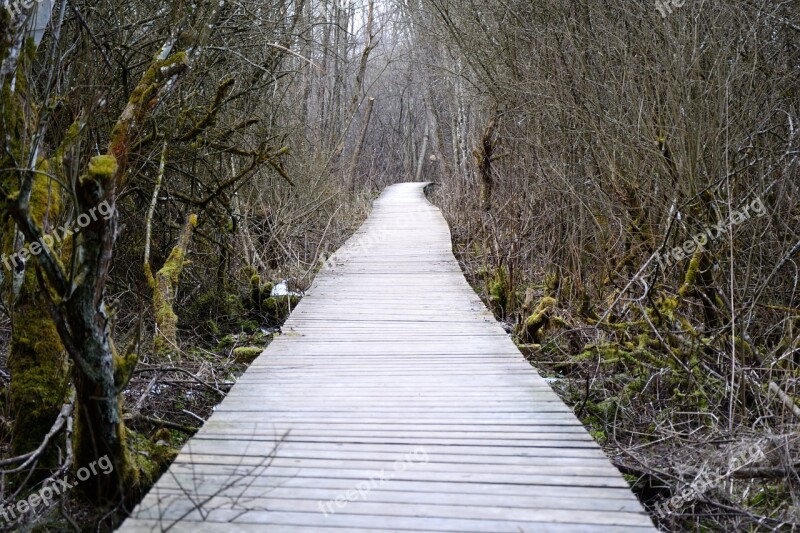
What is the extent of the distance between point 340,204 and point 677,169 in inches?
371

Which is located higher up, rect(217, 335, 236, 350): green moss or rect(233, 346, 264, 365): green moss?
rect(233, 346, 264, 365): green moss

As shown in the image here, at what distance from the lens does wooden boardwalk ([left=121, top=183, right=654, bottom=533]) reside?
2518mm

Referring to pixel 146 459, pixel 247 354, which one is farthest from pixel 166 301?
pixel 146 459

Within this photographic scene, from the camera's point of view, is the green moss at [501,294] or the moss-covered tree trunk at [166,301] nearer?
the moss-covered tree trunk at [166,301]

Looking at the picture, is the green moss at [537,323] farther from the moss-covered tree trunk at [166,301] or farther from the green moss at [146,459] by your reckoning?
the green moss at [146,459]

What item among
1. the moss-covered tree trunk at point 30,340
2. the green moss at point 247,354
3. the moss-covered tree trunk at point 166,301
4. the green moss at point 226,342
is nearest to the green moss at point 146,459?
the moss-covered tree trunk at point 30,340

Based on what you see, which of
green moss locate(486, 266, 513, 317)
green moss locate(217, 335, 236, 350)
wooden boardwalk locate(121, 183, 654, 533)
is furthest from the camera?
green moss locate(486, 266, 513, 317)

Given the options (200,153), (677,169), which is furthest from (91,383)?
(200,153)

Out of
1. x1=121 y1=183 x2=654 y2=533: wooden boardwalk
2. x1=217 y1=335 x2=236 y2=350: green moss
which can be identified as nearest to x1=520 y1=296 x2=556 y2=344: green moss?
x1=121 y1=183 x2=654 y2=533: wooden boardwalk

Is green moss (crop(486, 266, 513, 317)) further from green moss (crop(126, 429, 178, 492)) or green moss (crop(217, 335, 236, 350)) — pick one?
green moss (crop(126, 429, 178, 492))

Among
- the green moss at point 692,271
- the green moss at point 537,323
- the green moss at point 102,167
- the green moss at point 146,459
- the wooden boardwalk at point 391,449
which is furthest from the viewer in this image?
the green moss at point 537,323

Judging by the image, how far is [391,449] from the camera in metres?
3.10

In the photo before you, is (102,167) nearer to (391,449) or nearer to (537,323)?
(391,449)

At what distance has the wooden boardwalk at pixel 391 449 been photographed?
252cm
